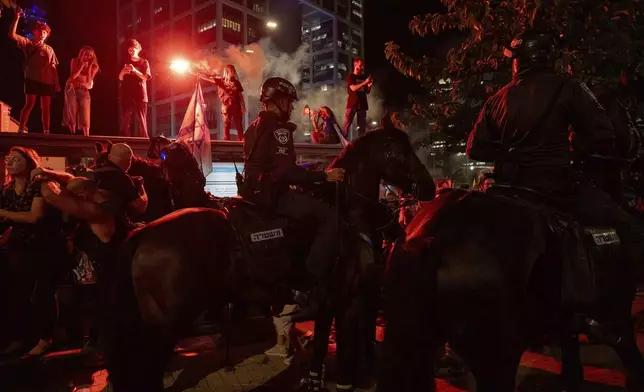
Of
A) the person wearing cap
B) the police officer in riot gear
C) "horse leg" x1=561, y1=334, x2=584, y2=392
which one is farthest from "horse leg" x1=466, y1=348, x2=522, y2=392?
the person wearing cap

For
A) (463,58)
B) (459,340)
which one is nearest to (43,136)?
(463,58)

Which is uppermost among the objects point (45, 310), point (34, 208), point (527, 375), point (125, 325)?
point (34, 208)

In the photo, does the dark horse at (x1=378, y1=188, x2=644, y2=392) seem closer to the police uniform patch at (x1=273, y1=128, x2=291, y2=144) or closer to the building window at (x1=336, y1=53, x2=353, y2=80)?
the police uniform patch at (x1=273, y1=128, x2=291, y2=144)

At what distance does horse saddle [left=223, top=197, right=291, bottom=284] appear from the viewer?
179 inches

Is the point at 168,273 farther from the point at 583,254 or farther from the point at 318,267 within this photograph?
the point at 583,254

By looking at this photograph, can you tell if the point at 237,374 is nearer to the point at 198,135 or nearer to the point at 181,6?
the point at 198,135

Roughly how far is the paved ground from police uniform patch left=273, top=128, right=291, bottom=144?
9.98ft

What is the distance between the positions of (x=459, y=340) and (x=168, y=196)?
16.5 ft

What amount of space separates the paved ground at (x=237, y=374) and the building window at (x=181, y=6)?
191 feet

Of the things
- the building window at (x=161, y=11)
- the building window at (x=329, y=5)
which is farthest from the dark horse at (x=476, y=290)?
the building window at (x=329, y=5)

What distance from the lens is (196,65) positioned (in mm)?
12531

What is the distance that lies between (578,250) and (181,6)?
63165mm

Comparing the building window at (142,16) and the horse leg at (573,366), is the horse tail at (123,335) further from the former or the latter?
the building window at (142,16)

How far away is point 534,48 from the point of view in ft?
12.2
